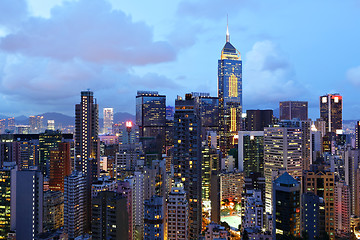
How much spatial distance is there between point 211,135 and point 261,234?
9595 cm

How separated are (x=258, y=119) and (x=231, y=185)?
253 feet

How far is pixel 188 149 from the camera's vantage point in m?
62.7

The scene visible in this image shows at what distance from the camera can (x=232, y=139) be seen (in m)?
171

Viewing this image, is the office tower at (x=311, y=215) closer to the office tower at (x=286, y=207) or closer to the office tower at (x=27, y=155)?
the office tower at (x=286, y=207)

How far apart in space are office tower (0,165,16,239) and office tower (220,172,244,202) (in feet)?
170

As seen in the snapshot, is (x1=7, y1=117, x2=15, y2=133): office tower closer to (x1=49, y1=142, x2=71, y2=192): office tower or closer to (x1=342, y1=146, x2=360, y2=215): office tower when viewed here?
(x1=49, y1=142, x2=71, y2=192): office tower

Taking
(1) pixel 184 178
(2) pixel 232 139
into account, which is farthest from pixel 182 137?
(2) pixel 232 139

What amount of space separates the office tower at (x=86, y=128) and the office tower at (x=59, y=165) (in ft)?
9.07

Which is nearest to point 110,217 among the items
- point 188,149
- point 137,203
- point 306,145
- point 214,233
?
point 214,233

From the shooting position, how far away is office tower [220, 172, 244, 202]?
9750 cm

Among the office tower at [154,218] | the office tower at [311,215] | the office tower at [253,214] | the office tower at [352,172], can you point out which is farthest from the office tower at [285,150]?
the office tower at [154,218]

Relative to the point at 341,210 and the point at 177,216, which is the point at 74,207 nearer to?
the point at 177,216

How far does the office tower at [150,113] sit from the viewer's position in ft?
609

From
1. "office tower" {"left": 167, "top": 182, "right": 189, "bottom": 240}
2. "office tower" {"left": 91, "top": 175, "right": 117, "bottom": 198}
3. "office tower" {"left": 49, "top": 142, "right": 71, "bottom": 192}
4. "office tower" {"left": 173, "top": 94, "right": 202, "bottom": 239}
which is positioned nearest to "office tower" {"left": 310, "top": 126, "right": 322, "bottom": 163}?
"office tower" {"left": 173, "top": 94, "right": 202, "bottom": 239}
